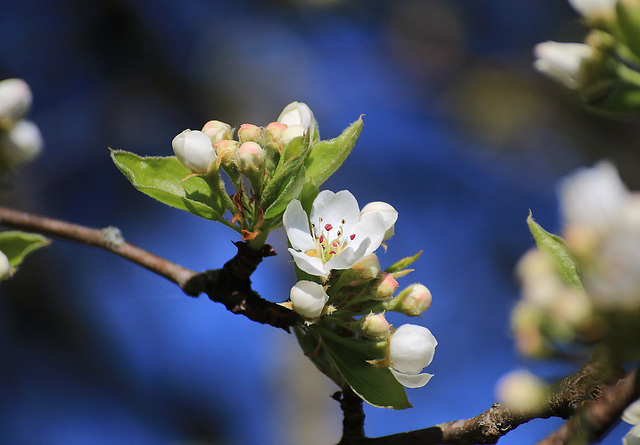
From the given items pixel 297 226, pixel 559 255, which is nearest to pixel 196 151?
pixel 297 226

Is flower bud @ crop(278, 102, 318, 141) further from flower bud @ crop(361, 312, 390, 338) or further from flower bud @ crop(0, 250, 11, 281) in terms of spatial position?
flower bud @ crop(0, 250, 11, 281)

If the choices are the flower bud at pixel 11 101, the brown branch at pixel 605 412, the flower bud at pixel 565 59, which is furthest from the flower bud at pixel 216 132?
the flower bud at pixel 11 101

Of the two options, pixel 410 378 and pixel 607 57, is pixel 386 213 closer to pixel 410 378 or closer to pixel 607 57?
pixel 410 378

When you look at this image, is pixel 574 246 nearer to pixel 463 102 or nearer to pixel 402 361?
pixel 402 361

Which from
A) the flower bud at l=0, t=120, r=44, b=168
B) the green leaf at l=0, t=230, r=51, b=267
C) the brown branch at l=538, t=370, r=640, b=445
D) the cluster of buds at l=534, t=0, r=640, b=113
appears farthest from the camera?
the flower bud at l=0, t=120, r=44, b=168

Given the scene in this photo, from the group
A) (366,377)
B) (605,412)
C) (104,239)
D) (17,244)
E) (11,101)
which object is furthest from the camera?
(11,101)

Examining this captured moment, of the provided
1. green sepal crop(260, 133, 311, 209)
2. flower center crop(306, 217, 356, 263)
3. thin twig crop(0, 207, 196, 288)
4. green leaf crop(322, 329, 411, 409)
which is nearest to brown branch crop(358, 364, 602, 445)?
green leaf crop(322, 329, 411, 409)

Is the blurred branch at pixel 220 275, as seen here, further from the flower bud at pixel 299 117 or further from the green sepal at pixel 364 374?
the flower bud at pixel 299 117
